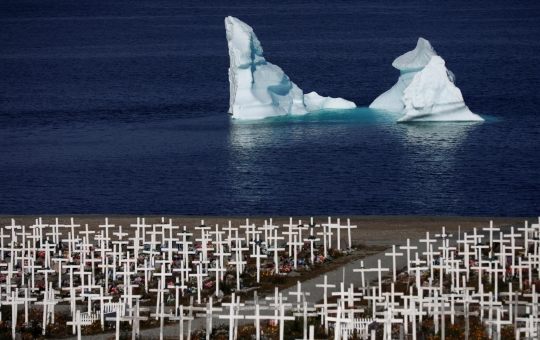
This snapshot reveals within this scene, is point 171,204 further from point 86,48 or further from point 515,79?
point 86,48

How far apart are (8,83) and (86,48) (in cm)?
2739

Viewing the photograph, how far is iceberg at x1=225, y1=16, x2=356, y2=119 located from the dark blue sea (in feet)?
3.00

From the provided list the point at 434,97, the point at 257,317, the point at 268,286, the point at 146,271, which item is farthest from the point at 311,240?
the point at 434,97

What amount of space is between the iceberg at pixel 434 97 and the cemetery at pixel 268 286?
1978cm

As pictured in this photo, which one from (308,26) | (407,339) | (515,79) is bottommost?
(407,339)

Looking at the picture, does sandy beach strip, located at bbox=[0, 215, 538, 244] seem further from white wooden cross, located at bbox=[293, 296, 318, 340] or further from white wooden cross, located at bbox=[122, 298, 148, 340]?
white wooden cross, located at bbox=[122, 298, 148, 340]

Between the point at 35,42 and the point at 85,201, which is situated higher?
the point at 35,42

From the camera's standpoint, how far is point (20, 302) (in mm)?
28328

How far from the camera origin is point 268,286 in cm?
3155

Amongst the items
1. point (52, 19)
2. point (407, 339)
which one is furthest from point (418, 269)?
point (52, 19)

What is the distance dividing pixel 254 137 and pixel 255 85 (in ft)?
10.4

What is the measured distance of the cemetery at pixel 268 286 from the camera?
87.1 feet

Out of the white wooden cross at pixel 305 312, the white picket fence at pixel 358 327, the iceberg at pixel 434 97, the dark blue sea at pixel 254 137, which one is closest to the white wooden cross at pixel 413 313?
the white picket fence at pixel 358 327

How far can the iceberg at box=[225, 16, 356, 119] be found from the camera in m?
59.2
